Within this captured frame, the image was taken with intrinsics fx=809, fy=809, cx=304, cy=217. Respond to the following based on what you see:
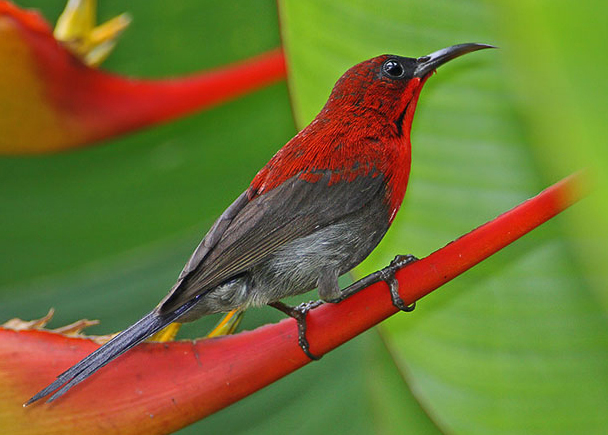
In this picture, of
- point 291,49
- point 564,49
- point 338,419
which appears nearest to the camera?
point 564,49

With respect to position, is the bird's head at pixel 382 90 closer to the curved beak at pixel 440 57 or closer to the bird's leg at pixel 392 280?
the curved beak at pixel 440 57

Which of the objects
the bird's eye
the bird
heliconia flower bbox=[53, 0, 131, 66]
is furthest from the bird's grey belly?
heliconia flower bbox=[53, 0, 131, 66]

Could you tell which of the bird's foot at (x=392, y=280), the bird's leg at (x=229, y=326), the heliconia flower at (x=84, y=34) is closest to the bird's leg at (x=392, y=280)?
the bird's foot at (x=392, y=280)

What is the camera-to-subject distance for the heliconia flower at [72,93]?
93cm

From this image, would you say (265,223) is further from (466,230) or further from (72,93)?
(72,93)

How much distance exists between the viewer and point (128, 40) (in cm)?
140

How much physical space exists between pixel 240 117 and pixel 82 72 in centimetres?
46

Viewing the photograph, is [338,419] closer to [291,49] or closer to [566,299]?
[566,299]

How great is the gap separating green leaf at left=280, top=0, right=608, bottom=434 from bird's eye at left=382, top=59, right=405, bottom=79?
0.03 m

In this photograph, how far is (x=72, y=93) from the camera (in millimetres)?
971

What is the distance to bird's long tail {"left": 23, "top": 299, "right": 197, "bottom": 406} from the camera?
0.62m

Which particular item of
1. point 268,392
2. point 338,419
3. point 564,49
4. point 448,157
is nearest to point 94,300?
point 268,392

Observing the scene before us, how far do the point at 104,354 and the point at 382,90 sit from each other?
365 millimetres

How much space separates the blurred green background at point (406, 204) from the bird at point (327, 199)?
5 centimetres
